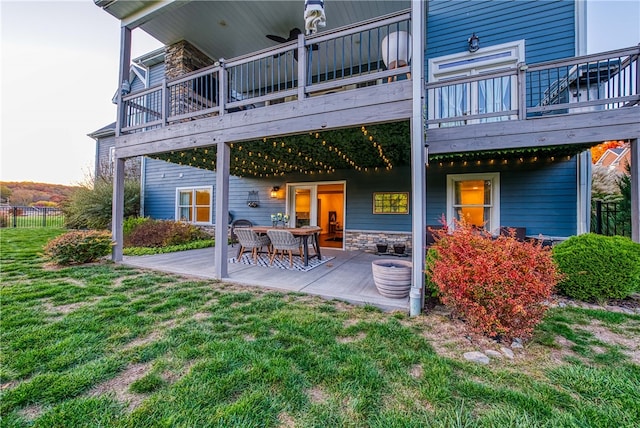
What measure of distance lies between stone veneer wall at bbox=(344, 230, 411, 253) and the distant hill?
53.0 feet

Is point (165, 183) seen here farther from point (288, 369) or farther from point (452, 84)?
point (288, 369)

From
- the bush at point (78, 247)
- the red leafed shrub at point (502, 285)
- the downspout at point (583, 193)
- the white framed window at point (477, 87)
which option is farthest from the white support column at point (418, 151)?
the bush at point (78, 247)

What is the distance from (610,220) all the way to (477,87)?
14.9 ft

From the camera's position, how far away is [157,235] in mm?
7934

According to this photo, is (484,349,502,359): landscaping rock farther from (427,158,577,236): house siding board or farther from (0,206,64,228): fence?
(0,206,64,228): fence

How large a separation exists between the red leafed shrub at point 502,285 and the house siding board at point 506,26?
5834mm

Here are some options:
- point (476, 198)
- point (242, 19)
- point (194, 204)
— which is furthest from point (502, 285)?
point (194, 204)

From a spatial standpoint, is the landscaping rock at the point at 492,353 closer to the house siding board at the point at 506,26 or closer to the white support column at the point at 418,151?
the white support column at the point at 418,151

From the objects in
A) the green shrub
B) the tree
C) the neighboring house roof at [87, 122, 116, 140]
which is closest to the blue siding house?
the green shrub

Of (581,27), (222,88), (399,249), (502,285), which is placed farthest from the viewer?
(399,249)

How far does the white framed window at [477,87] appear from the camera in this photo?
5.45m

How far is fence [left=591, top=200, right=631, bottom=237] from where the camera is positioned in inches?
218

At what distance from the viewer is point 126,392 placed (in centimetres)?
168

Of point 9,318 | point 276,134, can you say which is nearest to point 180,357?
point 9,318
